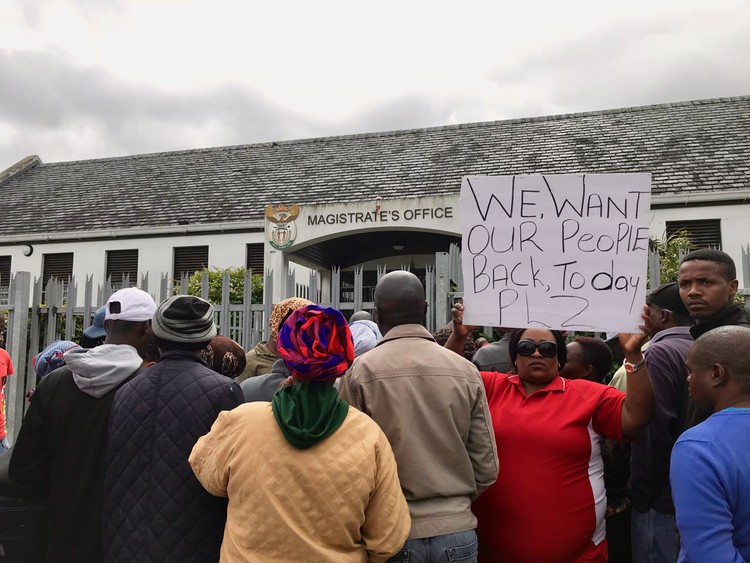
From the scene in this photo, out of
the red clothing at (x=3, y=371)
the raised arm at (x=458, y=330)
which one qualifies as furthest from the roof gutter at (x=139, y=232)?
the raised arm at (x=458, y=330)

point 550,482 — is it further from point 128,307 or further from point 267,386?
point 128,307

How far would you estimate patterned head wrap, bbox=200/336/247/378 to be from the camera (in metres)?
3.61

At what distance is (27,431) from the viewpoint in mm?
2771

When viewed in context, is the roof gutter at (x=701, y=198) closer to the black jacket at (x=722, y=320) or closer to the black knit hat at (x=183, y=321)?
the black jacket at (x=722, y=320)

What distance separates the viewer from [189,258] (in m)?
17.8

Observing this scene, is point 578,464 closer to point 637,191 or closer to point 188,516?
point 637,191

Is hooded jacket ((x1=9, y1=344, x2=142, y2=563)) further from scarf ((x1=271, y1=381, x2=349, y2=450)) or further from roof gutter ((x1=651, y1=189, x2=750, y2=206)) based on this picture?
roof gutter ((x1=651, y1=189, x2=750, y2=206))

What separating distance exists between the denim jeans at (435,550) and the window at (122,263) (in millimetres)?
17290

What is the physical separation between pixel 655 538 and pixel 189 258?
16.5 metres

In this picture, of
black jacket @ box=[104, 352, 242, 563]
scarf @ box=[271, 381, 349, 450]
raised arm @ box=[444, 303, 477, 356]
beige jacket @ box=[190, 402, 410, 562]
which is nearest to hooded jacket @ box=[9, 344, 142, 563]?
black jacket @ box=[104, 352, 242, 563]

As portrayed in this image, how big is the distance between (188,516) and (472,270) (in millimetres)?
1644

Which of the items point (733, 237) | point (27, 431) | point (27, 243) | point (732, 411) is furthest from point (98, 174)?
point (732, 411)

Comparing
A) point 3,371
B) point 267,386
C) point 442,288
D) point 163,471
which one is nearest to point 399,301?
point 267,386

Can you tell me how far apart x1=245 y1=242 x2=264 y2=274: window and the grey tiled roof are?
2.74 feet
